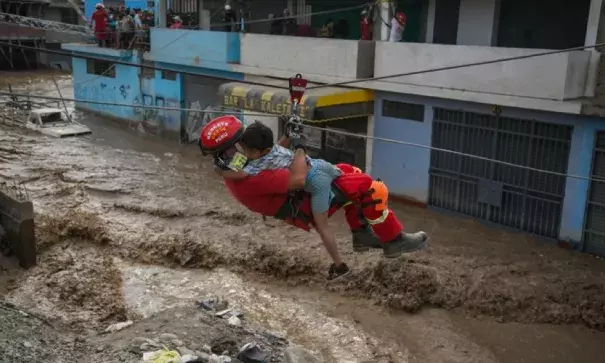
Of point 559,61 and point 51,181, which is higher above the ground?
point 559,61

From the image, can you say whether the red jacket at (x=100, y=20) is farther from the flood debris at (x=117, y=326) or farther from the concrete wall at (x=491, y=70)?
the flood debris at (x=117, y=326)

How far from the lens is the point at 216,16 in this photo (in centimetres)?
2198

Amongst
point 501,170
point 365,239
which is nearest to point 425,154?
point 501,170

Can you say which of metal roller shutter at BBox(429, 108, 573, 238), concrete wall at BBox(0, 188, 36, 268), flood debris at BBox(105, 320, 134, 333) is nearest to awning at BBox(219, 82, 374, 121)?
metal roller shutter at BBox(429, 108, 573, 238)

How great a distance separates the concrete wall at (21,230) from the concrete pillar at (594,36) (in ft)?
33.8

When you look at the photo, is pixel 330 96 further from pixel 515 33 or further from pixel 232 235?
pixel 515 33

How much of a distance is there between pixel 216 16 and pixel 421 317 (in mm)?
15390

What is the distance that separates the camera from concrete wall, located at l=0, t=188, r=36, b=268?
36.9 feet

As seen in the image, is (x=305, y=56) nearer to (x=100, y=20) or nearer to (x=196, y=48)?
(x=196, y=48)

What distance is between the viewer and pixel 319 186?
16.5ft

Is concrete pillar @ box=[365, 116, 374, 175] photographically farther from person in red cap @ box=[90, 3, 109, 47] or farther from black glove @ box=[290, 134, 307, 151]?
person in red cap @ box=[90, 3, 109, 47]


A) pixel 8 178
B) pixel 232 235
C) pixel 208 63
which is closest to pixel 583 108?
pixel 232 235

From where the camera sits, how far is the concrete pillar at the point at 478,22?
45.6ft

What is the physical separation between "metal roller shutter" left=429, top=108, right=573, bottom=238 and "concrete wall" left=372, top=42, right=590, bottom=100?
0.67 metres
